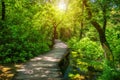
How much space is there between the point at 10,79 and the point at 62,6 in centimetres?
2569

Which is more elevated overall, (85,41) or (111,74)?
(111,74)

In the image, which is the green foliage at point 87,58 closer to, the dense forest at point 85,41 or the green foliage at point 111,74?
the dense forest at point 85,41

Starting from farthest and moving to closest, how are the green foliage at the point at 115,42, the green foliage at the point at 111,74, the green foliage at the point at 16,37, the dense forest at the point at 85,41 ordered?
the green foliage at the point at 16,37 < the green foliage at the point at 115,42 < the dense forest at the point at 85,41 < the green foliage at the point at 111,74

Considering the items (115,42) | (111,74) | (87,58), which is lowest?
(87,58)

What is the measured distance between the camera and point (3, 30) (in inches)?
721

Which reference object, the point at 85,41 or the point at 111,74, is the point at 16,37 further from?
the point at 111,74

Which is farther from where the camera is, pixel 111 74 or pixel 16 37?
pixel 16 37

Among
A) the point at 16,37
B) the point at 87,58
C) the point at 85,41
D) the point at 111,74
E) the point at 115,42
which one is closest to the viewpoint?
the point at 111,74

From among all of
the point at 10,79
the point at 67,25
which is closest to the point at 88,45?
the point at 10,79

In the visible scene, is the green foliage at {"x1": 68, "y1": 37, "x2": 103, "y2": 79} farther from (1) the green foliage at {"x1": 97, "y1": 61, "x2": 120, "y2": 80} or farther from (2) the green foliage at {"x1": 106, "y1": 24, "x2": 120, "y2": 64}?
(1) the green foliage at {"x1": 97, "y1": 61, "x2": 120, "y2": 80}

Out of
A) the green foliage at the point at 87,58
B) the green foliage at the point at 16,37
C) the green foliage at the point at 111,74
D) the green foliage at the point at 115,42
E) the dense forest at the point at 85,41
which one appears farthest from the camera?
the green foliage at the point at 87,58

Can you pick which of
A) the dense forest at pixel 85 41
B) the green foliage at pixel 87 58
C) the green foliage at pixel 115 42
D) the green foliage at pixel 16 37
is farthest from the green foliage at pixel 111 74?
the green foliage at pixel 16 37

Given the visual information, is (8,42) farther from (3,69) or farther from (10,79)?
(10,79)

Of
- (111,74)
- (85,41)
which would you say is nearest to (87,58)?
(85,41)
